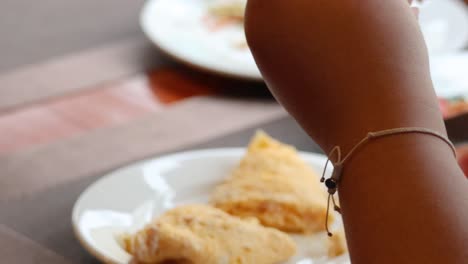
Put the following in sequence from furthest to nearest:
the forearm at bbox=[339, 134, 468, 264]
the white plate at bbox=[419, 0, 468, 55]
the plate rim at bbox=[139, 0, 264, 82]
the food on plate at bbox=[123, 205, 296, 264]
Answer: the white plate at bbox=[419, 0, 468, 55]
the plate rim at bbox=[139, 0, 264, 82]
the food on plate at bbox=[123, 205, 296, 264]
the forearm at bbox=[339, 134, 468, 264]

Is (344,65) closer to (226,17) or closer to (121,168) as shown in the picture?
(121,168)

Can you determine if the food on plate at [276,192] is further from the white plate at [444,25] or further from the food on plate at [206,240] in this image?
the white plate at [444,25]

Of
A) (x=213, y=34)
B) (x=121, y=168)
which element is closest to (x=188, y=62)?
(x=213, y=34)

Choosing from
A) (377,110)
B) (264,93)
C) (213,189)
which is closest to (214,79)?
(264,93)

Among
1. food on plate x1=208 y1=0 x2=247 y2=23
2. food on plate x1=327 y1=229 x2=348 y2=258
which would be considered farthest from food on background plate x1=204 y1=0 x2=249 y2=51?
food on plate x1=327 y1=229 x2=348 y2=258

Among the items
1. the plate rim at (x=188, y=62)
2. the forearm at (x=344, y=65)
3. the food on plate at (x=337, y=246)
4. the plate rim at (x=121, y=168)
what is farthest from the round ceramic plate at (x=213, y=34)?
the forearm at (x=344, y=65)

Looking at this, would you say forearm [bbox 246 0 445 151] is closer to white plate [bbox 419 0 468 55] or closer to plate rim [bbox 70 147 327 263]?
plate rim [bbox 70 147 327 263]
